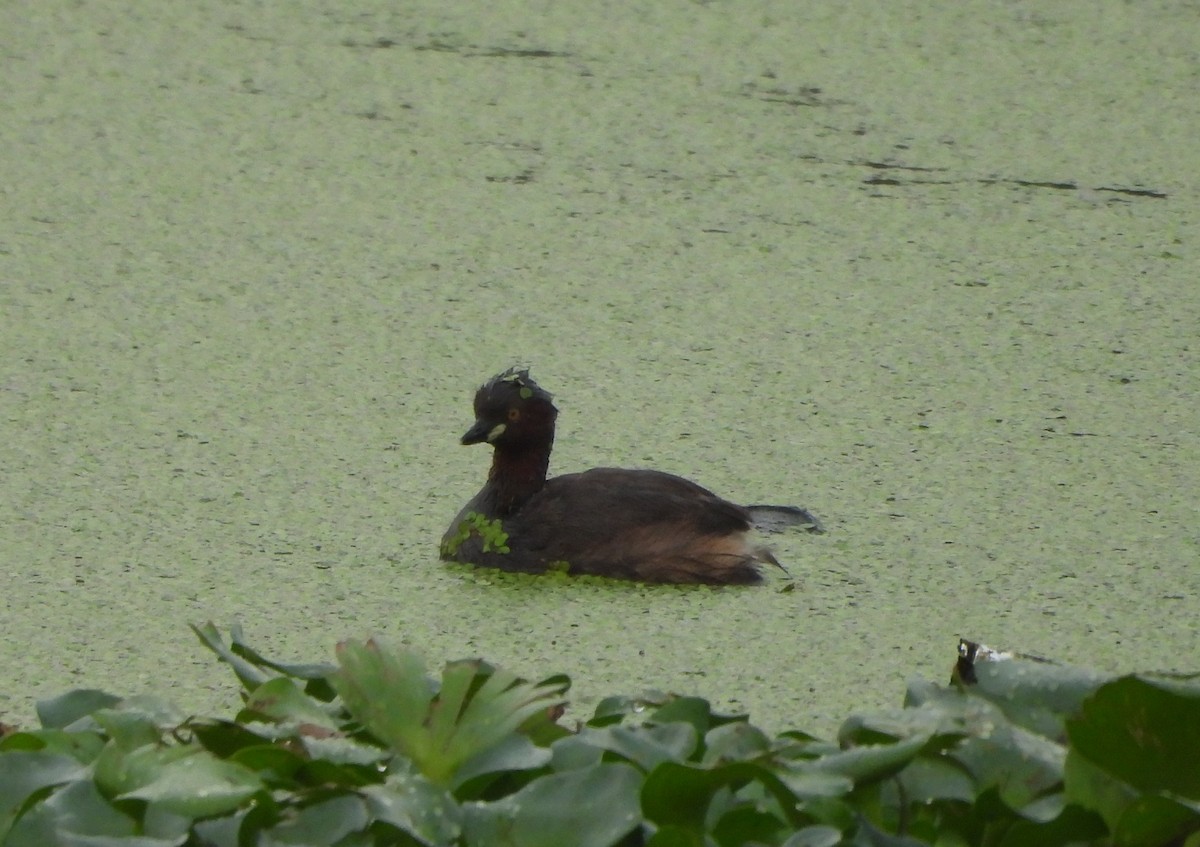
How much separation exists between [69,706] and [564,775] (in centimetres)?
39

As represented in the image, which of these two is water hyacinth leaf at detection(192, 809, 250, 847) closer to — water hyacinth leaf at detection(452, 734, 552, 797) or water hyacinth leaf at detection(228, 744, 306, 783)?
water hyacinth leaf at detection(228, 744, 306, 783)

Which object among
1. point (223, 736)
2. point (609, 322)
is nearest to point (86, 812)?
point (223, 736)

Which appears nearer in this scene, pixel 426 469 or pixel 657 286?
pixel 426 469

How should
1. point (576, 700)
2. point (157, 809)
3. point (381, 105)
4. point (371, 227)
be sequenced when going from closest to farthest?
point (157, 809) < point (576, 700) < point (371, 227) < point (381, 105)

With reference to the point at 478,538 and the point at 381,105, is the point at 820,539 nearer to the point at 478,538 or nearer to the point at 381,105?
the point at 478,538

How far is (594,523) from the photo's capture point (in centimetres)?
232

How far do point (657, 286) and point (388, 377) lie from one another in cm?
57

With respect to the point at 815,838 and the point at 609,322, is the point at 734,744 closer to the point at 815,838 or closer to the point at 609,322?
the point at 815,838

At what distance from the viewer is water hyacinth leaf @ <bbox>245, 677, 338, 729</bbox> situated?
141 cm

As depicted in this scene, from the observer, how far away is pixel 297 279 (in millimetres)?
3184

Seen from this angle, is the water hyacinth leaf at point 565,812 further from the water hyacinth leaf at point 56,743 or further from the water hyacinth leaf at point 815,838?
the water hyacinth leaf at point 56,743

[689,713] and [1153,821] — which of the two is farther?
[689,713]

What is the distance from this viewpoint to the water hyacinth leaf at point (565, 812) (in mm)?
1275

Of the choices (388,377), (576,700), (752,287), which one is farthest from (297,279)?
(576,700)
